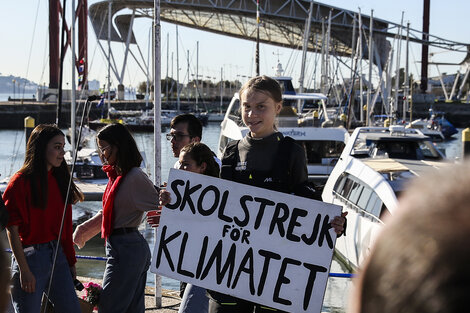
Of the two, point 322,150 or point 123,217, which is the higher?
point 123,217

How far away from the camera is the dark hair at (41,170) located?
446 centimetres

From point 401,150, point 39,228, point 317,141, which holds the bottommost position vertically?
point 317,141

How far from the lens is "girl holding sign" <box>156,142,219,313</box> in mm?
4254

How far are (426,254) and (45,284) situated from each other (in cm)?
400

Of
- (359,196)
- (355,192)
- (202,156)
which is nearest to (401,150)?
(355,192)

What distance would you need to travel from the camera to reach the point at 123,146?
4559mm

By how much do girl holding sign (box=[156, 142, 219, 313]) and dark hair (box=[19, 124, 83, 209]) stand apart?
78 centimetres

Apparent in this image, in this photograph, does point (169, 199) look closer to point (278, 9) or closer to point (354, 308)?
point (354, 308)

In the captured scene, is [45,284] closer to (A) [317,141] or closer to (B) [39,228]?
(B) [39,228]

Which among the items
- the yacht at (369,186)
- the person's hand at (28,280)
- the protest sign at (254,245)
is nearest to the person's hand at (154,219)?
the protest sign at (254,245)

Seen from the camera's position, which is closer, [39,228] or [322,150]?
[39,228]

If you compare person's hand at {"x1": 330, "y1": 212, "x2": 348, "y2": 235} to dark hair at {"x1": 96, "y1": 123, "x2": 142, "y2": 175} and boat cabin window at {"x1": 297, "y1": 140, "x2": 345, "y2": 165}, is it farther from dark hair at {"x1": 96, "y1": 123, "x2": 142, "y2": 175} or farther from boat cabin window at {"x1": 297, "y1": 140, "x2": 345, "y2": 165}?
boat cabin window at {"x1": 297, "y1": 140, "x2": 345, "y2": 165}

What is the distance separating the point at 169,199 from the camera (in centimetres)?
398

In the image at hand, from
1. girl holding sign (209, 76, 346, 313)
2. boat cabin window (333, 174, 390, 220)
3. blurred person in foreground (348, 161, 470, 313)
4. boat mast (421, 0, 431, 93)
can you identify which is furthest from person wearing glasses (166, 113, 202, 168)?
boat mast (421, 0, 431, 93)
